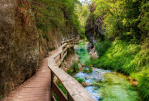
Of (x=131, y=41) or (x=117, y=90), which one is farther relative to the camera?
(x=131, y=41)

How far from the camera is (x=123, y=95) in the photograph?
6879mm

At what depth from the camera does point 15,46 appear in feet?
16.1

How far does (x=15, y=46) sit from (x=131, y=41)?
34.3ft

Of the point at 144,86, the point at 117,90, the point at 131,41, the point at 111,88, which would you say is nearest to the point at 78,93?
the point at 144,86

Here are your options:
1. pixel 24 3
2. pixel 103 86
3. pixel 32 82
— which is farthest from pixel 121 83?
pixel 24 3

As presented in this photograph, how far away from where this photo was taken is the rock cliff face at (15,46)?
4.05 metres

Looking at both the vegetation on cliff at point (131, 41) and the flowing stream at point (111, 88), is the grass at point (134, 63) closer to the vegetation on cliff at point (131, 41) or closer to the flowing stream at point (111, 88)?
the vegetation on cliff at point (131, 41)

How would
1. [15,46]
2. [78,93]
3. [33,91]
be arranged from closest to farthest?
[78,93]
[33,91]
[15,46]

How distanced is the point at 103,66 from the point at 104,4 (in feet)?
23.6

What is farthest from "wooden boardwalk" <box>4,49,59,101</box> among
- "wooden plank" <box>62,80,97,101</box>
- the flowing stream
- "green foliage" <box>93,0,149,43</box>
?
"green foliage" <box>93,0,149,43</box>

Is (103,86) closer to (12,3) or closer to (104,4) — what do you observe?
(12,3)

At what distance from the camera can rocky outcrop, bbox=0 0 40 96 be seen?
4.05m

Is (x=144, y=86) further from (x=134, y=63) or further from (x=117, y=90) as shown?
(x=134, y=63)

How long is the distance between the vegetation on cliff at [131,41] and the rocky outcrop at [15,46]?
5.92 meters
